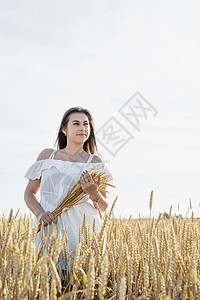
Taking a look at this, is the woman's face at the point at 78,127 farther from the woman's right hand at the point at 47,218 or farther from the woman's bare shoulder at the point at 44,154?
the woman's right hand at the point at 47,218

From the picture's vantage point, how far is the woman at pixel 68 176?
231cm

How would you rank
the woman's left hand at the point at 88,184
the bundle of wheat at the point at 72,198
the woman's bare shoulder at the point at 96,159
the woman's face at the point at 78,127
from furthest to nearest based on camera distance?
the woman's bare shoulder at the point at 96,159 < the woman's face at the point at 78,127 < the bundle of wheat at the point at 72,198 < the woman's left hand at the point at 88,184

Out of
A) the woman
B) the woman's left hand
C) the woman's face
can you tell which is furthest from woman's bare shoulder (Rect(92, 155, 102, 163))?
the woman's left hand

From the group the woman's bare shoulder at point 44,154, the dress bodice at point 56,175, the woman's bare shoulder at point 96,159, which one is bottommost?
the dress bodice at point 56,175

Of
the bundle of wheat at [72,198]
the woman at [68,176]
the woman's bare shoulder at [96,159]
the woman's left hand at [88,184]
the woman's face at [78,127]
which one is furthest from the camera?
the woman's bare shoulder at [96,159]

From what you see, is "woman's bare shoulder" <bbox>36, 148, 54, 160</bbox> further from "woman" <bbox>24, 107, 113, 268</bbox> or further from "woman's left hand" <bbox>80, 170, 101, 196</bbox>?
"woman's left hand" <bbox>80, 170, 101, 196</bbox>

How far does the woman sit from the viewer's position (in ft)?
7.58

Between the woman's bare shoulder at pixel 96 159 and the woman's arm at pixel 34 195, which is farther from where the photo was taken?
the woman's bare shoulder at pixel 96 159

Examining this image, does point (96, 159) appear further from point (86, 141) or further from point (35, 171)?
point (35, 171)

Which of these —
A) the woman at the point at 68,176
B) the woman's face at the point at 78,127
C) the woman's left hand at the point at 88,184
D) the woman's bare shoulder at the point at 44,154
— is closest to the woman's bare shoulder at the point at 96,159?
the woman at the point at 68,176

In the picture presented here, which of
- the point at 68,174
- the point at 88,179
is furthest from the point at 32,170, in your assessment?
the point at 88,179

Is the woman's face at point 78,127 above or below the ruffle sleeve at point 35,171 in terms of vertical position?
above

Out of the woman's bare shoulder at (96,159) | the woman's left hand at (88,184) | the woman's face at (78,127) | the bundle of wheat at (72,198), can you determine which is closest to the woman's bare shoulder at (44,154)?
the woman's face at (78,127)

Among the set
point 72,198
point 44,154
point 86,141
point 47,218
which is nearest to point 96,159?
point 86,141
